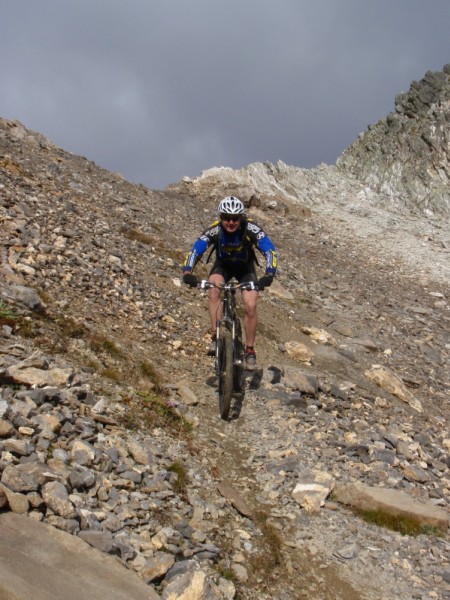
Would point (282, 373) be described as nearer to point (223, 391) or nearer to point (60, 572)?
point (223, 391)

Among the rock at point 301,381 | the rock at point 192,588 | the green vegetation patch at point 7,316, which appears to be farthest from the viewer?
the rock at point 301,381

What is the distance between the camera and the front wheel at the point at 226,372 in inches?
305

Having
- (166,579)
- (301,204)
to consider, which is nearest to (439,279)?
(301,204)

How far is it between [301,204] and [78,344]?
30.6 m

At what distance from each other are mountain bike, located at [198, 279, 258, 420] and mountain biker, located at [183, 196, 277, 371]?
21 centimetres

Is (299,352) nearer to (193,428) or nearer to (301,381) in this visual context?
(301,381)

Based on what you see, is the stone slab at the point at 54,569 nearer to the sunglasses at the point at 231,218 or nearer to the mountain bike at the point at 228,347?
the mountain bike at the point at 228,347

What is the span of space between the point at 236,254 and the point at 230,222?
2.50 feet

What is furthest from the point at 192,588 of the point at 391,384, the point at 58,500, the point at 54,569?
the point at 391,384

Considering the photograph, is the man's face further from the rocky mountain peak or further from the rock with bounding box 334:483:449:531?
the rocky mountain peak

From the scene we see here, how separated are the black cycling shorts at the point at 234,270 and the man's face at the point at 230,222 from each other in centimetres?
81

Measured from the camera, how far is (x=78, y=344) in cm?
800

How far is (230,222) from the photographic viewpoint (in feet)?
28.2

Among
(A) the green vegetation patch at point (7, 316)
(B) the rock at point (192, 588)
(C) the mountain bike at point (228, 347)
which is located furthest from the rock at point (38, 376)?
(B) the rock at point (192, 588)
